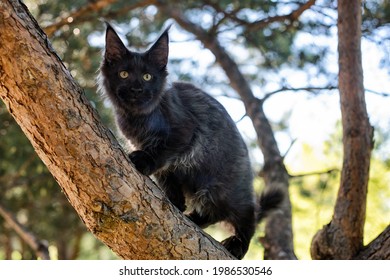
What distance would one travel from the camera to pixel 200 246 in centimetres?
316

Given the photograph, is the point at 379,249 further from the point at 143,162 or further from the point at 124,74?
the point at 124,74

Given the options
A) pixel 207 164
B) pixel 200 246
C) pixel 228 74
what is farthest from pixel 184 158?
pixel 228 74

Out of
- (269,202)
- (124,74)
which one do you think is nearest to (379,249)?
(269,202)

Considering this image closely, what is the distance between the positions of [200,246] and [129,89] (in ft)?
3.79

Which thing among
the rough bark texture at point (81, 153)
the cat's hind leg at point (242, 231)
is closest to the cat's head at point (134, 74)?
the rough bark texture at point (81, 153)

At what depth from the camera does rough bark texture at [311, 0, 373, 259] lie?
13.4ft

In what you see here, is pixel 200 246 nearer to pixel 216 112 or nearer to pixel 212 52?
pixel 216 112

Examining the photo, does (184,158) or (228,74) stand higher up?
(228,74)

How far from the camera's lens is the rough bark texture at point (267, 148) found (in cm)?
480

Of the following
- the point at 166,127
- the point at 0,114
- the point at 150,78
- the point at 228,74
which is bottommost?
the point at 166,127

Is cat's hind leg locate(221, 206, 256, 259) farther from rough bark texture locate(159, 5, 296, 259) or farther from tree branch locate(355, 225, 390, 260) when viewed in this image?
tree branch locate(355, 225, 390, 260)

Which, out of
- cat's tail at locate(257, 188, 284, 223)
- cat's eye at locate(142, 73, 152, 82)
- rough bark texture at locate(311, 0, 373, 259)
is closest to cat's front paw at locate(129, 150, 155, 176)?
cat's eye at locate(142, 73, 152, 82)

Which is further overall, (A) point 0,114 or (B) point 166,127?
(A) point 0,114

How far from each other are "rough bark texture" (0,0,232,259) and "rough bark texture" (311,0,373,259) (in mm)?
1490
